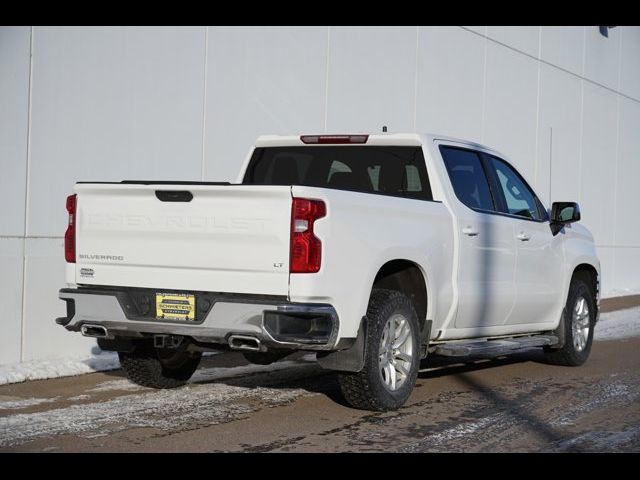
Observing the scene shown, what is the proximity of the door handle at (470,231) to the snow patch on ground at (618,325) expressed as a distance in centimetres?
579

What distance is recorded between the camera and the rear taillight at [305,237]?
6.38 meters

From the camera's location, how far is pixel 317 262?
6.44 m

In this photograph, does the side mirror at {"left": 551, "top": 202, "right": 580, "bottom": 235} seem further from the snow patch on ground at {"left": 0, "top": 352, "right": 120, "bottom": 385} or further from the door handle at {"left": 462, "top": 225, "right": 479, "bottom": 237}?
the snow patch on ground at {"left": 0, "top": 352, "right": 120, "bottom": 385}

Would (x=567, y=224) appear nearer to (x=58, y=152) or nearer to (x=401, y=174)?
(x=401, y=174)

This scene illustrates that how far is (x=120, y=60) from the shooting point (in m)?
10.9

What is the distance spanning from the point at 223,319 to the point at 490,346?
2779 millimetres

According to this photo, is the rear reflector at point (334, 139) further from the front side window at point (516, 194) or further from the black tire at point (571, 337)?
the black tire at point (571, 337)

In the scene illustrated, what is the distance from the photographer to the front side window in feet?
30.2

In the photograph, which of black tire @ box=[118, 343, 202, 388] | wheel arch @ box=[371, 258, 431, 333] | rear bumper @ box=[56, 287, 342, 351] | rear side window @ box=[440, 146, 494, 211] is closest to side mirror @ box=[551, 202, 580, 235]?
rear side window @ box=[440, 146, 494, 211]

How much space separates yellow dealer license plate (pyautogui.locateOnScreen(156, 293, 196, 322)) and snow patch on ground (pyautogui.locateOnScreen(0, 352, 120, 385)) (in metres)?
2.67

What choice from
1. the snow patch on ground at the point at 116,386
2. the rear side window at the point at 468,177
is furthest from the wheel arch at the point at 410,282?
the snow patch on ground at the point at 116,386

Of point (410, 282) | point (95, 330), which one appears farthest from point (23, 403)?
point (410, 282)

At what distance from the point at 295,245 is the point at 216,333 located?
31.0 inches
